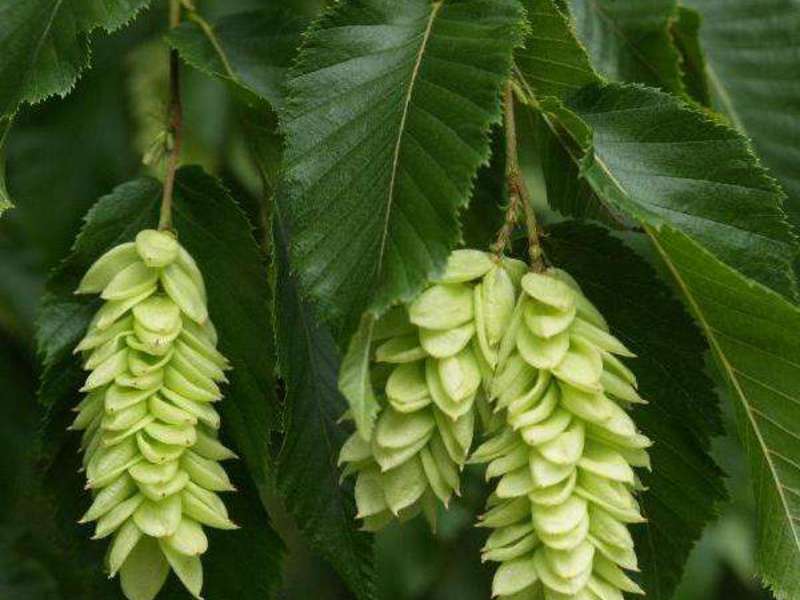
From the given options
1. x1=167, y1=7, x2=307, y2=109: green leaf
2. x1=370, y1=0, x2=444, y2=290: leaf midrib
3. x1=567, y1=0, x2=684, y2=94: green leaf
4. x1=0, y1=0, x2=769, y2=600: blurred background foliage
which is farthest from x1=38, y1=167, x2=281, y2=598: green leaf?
x1=0, y1=0, x2=769, y2=600: blurred background foliage

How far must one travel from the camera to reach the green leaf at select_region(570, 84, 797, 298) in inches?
48.5

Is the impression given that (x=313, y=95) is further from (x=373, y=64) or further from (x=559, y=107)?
(x=559, y=107)

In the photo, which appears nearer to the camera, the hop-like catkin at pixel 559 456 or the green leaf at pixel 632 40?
the hop-like catkin at pixel 559 456

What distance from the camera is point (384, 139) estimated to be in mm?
1226

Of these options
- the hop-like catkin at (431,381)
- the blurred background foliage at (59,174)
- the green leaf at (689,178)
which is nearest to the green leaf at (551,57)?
the green leaf at (689,178)

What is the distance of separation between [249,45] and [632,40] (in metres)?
0.51

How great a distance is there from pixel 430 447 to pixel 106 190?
146cm

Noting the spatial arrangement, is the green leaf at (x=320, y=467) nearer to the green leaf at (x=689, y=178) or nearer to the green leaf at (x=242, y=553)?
the green leaf at (x=242, y=553)

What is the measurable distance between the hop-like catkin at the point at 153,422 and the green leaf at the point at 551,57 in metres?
0.44

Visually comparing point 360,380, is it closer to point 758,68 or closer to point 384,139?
point 384,139

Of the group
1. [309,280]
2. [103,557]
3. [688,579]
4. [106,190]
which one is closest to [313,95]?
[309,280]

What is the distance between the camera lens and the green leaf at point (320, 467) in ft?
4.54

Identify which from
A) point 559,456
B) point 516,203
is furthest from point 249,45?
point 559,456

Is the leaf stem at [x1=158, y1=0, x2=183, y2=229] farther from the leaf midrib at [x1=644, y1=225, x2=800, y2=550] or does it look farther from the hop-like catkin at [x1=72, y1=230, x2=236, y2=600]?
the leaf midrib at [x1=644, y1=225, x2=800, y2=550]
